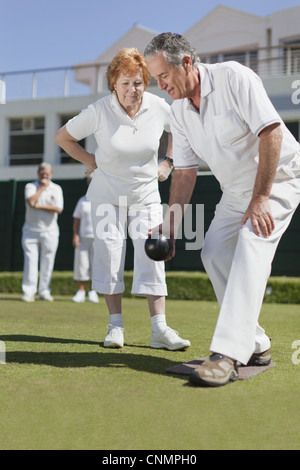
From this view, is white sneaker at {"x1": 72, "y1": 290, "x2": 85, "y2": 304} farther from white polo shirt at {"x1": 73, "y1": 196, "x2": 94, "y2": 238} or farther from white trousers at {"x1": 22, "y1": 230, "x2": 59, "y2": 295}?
white polo shirt at {"x1": 73, "y1": 196, "x2": 94, "y2": 238}

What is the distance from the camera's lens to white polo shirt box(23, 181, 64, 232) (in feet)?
27.9

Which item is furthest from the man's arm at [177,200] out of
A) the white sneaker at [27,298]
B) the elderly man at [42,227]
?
the elderly man at [42,227]

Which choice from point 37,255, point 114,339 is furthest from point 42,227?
point 114,339

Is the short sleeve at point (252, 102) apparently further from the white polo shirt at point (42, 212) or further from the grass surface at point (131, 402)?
the white polo shirt at point (42, 212)

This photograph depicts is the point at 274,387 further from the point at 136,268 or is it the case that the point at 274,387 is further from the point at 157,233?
the point at 136,268

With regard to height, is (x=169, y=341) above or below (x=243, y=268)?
below

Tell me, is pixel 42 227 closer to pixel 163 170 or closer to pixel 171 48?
pixel 163 170

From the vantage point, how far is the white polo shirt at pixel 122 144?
3873 mm

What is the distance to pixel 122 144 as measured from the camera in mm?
3852

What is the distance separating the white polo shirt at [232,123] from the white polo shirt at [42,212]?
5.74 metres

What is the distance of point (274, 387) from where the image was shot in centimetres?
270

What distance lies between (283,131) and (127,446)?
1719 millimetres

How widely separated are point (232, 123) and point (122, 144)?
118 centimetres
